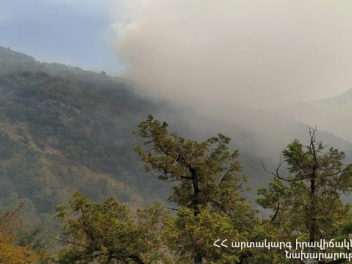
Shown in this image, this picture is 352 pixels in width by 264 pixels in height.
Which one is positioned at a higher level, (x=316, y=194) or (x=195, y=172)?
(x=195, y=172)

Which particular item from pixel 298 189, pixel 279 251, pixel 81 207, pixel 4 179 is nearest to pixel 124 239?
pixel 81 207

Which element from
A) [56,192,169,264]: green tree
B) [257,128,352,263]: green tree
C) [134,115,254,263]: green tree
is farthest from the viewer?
[134,115,254,263]: green tree

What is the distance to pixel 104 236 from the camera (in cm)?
988

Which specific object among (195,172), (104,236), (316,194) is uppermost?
(195,172)

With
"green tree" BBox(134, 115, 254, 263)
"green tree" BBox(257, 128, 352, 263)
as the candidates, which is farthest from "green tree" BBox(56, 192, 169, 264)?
"green tree" BBox(257, 128, 352, 263)

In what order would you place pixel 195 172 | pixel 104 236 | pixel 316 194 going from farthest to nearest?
pixel 195 172 → pixel 104 236 → pixel 316 194

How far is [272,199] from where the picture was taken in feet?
43.9

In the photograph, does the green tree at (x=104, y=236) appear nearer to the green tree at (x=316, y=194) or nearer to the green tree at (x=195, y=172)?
the green tree at (x=195, y=172)

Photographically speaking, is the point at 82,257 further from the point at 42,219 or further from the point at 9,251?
the point at 42,219

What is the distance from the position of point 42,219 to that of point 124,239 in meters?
133

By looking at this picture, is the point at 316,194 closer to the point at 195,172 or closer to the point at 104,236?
the point at 195,172

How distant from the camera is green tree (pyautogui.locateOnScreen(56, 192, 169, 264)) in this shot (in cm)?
968

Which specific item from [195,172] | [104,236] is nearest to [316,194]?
[195,172]

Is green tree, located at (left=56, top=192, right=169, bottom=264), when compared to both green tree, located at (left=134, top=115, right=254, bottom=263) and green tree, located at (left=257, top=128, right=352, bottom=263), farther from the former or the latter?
green tree, located at (left=257, top=128, right=352, bottom=263)
